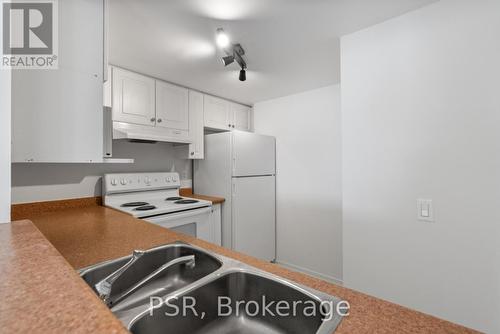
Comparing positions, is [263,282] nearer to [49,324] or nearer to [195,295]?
[195,295]

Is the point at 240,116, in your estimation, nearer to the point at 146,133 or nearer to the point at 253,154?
the point at 253,154

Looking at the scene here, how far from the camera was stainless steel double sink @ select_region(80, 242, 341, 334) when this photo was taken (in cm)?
58

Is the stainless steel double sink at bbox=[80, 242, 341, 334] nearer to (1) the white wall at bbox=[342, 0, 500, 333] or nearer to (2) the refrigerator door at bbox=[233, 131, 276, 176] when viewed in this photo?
(1) the white wall at bbox=[342, 0, 500, 333]

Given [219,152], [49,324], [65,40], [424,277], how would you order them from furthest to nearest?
[219,152] → [424,277] → [65,40] → [49,324]

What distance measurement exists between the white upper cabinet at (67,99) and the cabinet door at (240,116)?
202 cm

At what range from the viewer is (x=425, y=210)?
1.35 m

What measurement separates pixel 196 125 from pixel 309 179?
155cm

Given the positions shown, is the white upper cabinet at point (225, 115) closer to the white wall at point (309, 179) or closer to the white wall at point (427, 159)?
the white wall at point (309, 179)

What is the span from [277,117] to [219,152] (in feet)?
3.46

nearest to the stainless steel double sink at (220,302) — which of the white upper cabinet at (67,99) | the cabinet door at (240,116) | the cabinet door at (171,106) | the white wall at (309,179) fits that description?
the white upper cabinet at (67,99)

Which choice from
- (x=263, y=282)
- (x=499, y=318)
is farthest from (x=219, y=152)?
(x=499, y=318)

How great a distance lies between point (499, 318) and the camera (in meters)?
1.13

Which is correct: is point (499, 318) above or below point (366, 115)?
below

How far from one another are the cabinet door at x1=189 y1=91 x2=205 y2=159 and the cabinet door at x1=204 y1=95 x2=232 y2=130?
3.6 inches
